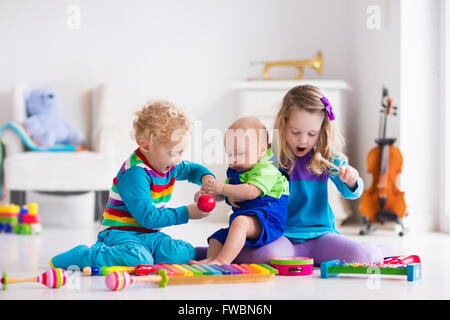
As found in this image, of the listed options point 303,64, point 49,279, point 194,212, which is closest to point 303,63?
point 303,64

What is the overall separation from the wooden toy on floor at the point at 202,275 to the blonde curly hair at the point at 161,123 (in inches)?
14.6

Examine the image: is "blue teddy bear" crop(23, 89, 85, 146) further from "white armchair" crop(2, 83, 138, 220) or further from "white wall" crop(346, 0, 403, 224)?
"white wall" crop(346, 0, 403, 224)

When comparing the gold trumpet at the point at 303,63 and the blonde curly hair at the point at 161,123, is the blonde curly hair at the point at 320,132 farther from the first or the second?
the gold trumpet at the point at 303,63

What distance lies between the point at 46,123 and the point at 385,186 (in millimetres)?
2079

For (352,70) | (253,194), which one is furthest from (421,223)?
(253,194)

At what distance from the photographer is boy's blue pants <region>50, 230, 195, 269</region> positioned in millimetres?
1763

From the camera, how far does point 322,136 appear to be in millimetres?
1934

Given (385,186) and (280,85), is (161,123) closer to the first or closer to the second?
(385,186)

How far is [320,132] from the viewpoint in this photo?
194 cm

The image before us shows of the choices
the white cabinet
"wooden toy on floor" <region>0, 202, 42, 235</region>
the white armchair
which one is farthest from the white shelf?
"wooden toy on floor" <region>0, 202, 42, 235</region>

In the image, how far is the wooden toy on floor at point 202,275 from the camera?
1491 mm

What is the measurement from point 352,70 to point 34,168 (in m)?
2.05

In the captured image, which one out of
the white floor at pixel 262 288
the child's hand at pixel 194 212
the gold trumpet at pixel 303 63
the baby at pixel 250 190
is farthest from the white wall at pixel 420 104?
the child's hand at pixel 194 212
